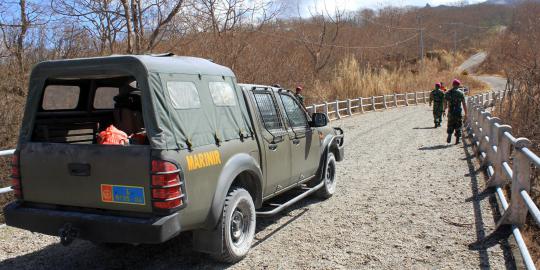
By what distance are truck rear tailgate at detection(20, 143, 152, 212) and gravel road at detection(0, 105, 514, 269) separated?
1.04 metres

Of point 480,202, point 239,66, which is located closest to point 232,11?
point 239,66

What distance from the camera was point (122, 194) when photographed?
12.9 feet

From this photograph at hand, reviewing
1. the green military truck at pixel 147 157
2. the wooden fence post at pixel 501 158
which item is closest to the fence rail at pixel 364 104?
the wooden fence post at pixel 501 158

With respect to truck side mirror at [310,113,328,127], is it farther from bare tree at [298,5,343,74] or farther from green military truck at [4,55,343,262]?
bare tree at [298,5,343,74]

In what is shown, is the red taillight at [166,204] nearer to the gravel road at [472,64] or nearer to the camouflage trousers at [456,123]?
the camouflage trousers at [456,123]

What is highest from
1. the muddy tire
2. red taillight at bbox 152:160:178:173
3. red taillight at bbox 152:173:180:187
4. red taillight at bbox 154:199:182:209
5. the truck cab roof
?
the truck cab roof

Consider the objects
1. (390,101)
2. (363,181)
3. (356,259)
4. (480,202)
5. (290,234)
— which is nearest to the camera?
(356,259)

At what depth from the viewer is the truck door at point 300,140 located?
20.3 feet

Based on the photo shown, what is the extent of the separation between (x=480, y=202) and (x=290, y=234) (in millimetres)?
3114

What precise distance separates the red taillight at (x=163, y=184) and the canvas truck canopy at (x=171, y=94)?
0.54ft

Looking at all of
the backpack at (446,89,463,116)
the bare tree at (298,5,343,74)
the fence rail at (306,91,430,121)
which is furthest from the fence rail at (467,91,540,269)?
the bare tree at (298,5,343,74)

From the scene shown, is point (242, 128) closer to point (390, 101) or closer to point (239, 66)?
point (239, 66)

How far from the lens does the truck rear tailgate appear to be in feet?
12.7

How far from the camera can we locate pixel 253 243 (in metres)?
5.42
